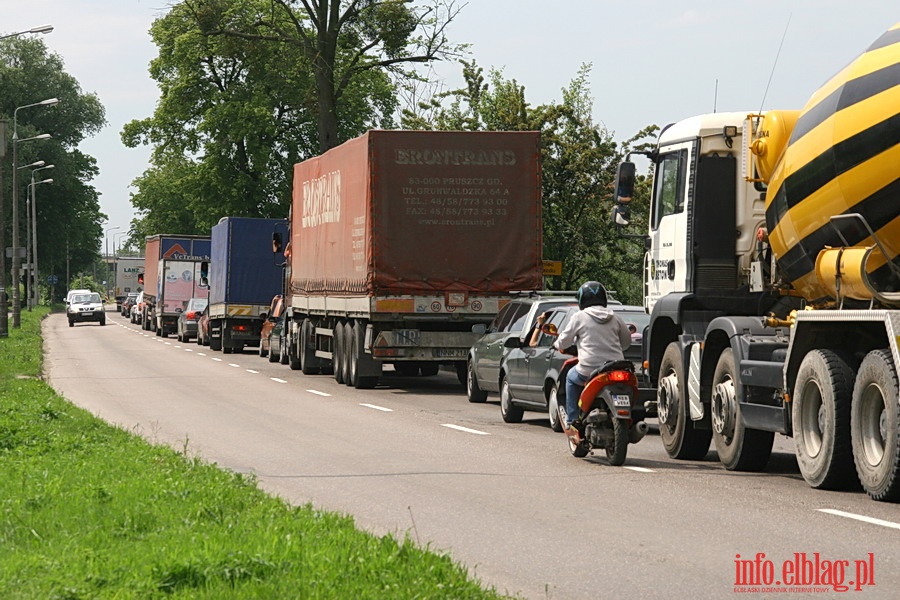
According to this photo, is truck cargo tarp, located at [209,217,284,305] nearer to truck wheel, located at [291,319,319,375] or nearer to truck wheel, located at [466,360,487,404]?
truck wheel, located at [291,319,319,375]

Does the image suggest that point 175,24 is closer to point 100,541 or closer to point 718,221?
point 718,221

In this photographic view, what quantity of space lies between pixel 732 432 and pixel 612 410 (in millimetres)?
1044

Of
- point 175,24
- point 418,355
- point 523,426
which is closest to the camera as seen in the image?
point 523,426

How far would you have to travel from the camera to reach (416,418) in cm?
1892

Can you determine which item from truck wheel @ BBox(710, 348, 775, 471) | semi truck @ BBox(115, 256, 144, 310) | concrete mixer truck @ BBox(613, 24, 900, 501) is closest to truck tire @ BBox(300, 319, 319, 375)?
concrete mixer truck @ BBox(613, 24, 900, 501)

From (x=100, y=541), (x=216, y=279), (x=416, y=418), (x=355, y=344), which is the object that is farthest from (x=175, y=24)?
(x=100, y=541)

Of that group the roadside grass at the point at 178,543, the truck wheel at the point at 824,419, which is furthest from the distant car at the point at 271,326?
the truck wheel at the point at 824,419

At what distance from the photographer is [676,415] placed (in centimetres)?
1368

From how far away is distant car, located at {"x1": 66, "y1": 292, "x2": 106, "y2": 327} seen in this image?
243 feet

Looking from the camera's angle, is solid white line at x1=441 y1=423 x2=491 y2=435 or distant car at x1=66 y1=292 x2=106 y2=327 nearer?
solid white line at x1=441 y1=423 x2=491 y2=435

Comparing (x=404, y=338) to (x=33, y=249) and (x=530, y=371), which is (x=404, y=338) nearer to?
(x=530, y=371)

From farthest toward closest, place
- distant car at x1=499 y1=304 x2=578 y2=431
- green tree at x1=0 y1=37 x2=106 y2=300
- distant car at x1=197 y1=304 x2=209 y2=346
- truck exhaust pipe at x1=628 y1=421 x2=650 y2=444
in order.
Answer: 1. green tree at x1=0 y1=37 x2=106 y2=300
2. distant car at x1=197 y1=304 x2=209 y2=346
3. distant car at x1=499 y1=304 x2=578 y2=431
4. truck exhaust pipe at x1=628 y1=421 x2=650 y2=444

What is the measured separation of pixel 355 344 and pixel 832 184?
52.2 feet

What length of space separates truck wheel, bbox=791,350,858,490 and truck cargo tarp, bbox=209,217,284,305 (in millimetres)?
30448
